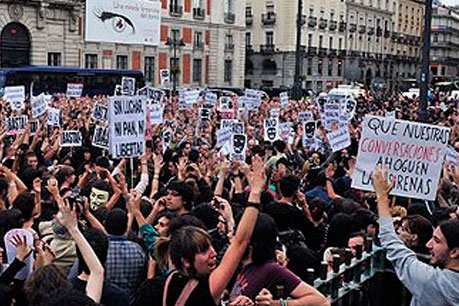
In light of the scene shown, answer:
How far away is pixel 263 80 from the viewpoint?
71188 mm

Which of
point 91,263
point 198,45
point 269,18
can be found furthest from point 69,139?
point 269,18

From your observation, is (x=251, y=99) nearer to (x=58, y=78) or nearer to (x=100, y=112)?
(x=100, y=112)

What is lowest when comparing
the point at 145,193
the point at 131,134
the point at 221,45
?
the point at 145,193

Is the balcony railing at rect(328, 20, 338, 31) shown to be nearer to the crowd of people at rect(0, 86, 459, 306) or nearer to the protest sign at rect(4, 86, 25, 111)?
the protest sign at rect(4, 86, 25, 111)

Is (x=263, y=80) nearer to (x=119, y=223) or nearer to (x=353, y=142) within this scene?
(x=353, y=142)

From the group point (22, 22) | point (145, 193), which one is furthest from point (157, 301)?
point (22, 22)

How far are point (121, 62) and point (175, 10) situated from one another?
23.0 feet

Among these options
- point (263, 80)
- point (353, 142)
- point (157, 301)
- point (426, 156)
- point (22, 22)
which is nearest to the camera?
point (157, 301)

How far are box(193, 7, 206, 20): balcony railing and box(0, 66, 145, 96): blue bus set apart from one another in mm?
15466

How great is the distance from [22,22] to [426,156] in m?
41.2

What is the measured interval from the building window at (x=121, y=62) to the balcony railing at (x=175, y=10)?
5.96 metres

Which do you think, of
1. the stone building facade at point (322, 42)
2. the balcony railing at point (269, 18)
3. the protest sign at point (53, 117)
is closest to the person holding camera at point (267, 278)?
the protest sign at point (53, 117)

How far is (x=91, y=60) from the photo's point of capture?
4828 centimetres

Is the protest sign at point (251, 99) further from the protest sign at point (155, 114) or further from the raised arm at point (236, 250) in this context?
the raised arm at point (236, 250)
